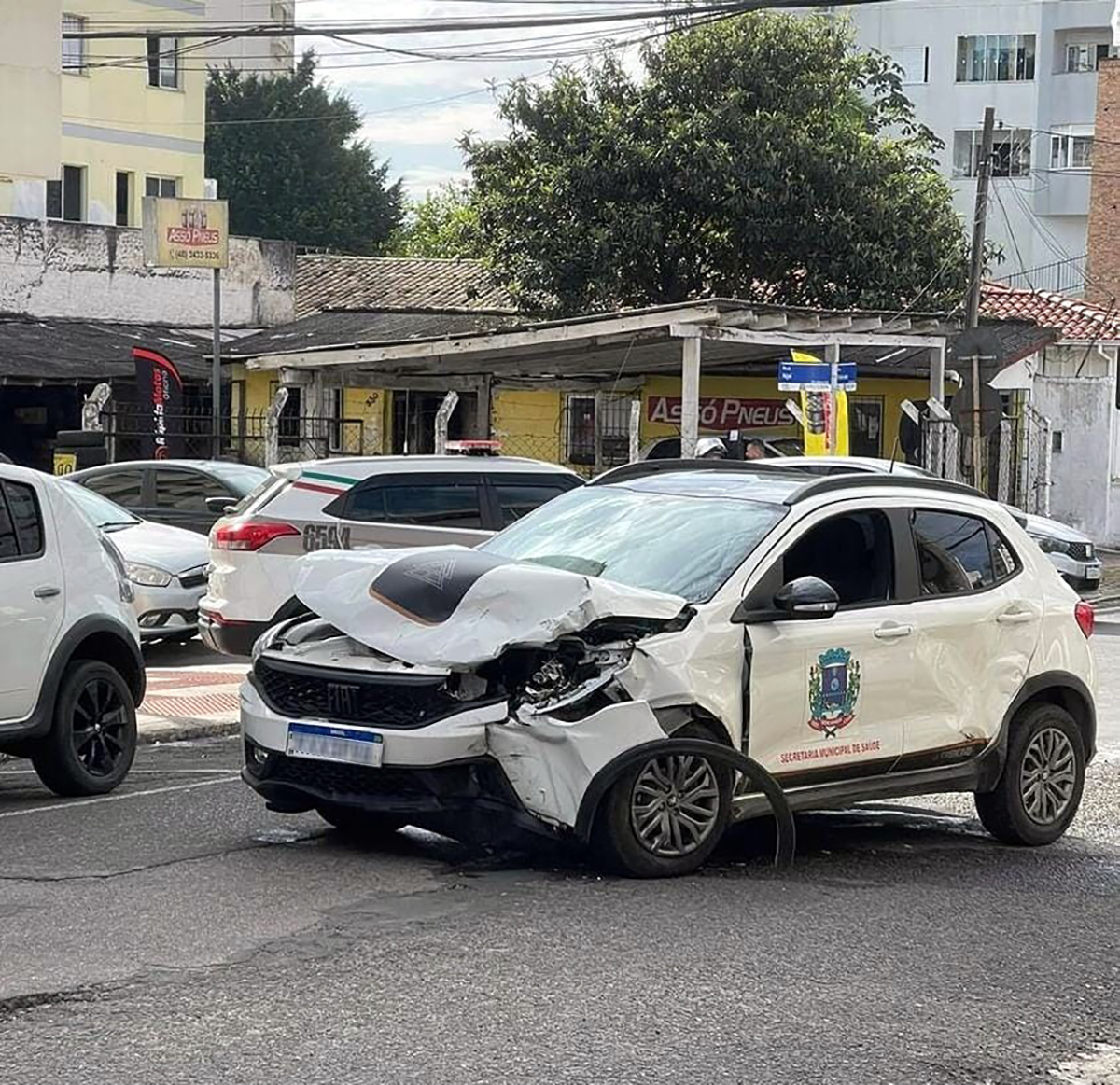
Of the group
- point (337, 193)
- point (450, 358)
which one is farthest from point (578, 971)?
point (337, 193)

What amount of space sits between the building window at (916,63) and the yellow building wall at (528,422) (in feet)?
109

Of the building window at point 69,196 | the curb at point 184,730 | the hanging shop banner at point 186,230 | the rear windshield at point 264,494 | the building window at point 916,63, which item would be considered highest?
the building window at point 916,63

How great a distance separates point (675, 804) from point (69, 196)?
44.1m

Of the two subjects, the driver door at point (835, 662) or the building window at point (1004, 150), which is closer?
the driver door at point (835, 662)

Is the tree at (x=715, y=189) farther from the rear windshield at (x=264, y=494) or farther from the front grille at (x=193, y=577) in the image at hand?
the rear windshield at (x=264, y=494)

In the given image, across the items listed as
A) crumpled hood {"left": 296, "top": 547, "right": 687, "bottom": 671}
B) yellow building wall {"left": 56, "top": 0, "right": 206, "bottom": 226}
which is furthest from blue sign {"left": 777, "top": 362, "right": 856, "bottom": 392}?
yellow building wall {"left": 56, "top": 0, "right": 206, "bottom": 226}

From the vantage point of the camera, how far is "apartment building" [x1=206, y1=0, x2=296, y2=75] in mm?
61991

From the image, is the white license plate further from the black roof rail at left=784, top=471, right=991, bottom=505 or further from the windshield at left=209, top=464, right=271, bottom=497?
the windshield at left=209, top=464, right=271, bottom=497

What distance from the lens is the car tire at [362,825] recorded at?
8641mm

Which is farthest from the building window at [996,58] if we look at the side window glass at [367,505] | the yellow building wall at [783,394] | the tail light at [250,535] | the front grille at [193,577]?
the tail light at [250,535]

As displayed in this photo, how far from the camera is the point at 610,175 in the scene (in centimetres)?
3519

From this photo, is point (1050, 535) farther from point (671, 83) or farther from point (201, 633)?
point (671, 83)

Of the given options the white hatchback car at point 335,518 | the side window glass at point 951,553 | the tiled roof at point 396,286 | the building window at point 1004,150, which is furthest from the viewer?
the building window at point 1004,150

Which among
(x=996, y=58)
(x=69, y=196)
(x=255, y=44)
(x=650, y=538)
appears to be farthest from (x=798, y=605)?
(x=255, y=44)
